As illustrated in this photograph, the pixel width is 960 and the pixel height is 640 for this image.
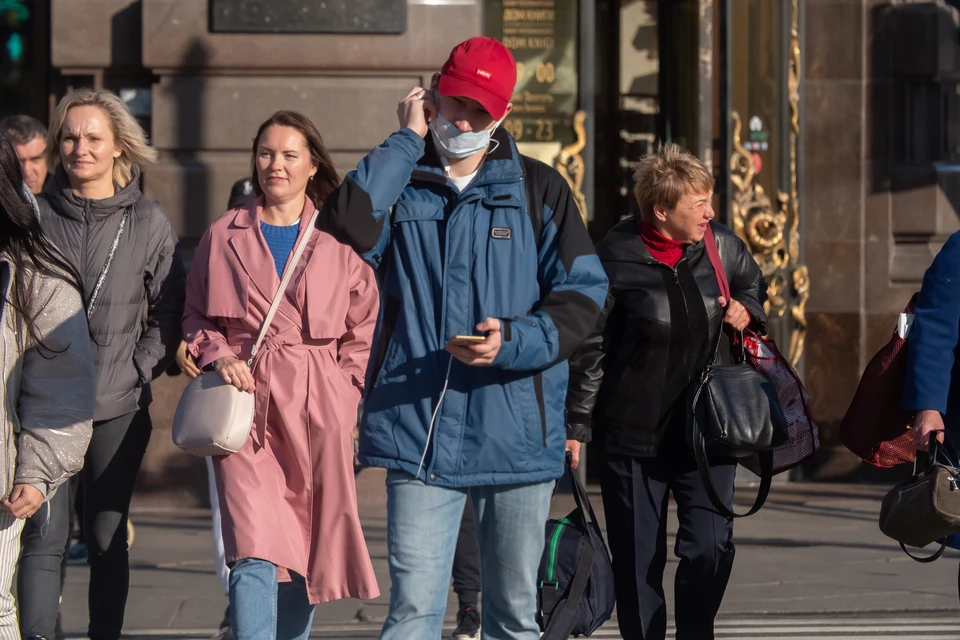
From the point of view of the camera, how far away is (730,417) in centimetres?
505

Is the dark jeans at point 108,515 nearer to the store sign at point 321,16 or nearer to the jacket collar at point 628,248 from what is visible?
the jacket collar at point 628,248

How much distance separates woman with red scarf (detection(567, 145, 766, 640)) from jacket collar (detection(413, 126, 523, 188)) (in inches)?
40.4

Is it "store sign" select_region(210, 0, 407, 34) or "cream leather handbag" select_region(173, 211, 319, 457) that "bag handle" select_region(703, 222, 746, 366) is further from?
"store sign" select_region(210, 0, 407, 34)

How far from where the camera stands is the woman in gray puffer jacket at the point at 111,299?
5.34 metres

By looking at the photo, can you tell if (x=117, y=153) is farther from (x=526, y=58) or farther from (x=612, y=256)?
(x=526, y=58)

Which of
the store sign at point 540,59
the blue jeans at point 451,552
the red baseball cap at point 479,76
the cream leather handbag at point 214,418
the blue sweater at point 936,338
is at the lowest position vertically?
the blue jeans at point 451,552

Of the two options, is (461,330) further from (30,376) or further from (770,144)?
(770,144)

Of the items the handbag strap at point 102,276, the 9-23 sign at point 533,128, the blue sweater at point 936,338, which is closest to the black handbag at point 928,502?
the blue sweater at point 936,338

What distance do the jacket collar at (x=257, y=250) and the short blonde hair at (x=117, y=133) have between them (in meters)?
0.66

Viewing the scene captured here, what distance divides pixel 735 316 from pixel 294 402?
1546mm

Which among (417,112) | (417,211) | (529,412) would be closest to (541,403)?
(529,412)

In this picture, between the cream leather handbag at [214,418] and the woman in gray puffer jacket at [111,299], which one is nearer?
the cream leather handbag at [214,418]

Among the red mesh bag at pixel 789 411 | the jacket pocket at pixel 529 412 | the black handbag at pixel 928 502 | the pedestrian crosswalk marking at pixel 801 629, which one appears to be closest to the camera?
the jacket pocket at pixel 529 412

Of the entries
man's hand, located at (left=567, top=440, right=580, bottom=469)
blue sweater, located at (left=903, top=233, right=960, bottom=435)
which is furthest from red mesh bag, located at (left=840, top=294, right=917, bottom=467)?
man's hand, located at (left=567, top=440, right=580, bottom=469)
